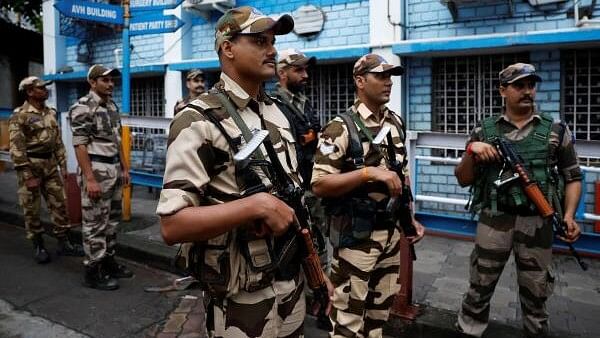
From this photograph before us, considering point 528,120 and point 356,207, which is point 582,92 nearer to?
point 528,120

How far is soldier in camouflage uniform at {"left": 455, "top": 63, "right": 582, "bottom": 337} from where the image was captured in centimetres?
280

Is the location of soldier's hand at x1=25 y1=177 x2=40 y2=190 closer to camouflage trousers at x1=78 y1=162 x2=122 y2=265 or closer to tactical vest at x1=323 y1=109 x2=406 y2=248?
camouflage trousers at x1=78 y1=162 x2=122 y2=265

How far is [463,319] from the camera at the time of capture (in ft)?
10.3

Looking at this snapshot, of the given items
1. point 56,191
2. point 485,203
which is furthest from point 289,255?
point 56,191

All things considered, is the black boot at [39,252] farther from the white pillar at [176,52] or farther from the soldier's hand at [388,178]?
the soldier's hand at [388,178]

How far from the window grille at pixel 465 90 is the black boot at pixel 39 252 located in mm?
4506

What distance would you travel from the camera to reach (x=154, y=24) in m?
6.52


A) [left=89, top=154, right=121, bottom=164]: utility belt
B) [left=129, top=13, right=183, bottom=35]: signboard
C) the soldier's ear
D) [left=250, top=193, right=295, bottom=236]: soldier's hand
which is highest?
[left=129, top=13, right=183, bottom=35]: signboard

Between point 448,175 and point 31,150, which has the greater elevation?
point 31,150

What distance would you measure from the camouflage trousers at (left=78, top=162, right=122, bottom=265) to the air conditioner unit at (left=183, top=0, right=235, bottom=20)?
3.85 meters

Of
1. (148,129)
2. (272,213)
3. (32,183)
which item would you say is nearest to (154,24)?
(148,129)

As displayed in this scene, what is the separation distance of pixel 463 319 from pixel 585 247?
1.68 meters

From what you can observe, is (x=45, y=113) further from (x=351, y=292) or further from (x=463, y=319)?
(x=463, y=319)

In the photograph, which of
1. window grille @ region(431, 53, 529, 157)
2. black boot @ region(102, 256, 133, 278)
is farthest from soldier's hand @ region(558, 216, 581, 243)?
black boot @ region(102, 256, 133, 278)
